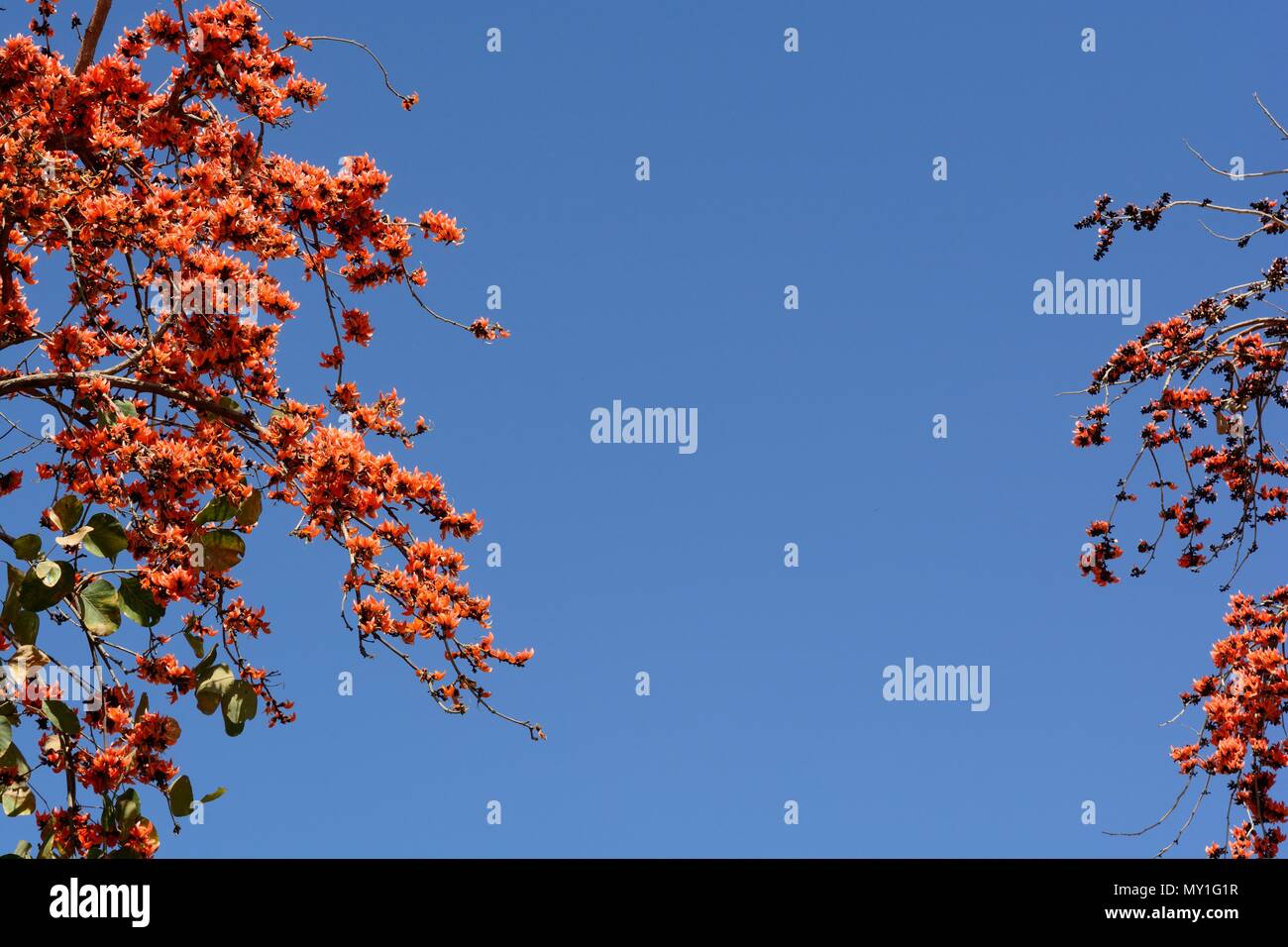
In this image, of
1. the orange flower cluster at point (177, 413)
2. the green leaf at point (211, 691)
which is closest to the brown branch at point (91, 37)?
the orange flower cluster at point (177, 413)

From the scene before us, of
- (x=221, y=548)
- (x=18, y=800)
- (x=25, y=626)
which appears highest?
(x=221, y=548)

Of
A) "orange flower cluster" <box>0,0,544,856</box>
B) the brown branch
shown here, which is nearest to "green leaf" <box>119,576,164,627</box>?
"orange flower cluster" <box>0,0,544,856</box>

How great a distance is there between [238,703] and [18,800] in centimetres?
129

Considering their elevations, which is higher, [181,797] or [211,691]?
[211,691]

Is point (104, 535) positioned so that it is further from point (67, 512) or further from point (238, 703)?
point (238, 703)

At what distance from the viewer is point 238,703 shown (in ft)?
22.5

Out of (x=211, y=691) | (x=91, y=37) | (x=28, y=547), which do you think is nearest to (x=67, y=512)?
(x=28, y=547)

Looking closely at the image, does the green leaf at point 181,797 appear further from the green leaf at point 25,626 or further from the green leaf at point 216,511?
the green leaf at point 216,511

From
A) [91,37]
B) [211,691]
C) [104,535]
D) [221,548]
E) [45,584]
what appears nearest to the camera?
[45,584]

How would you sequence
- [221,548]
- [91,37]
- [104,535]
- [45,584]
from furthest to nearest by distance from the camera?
[91,37], [221,548], [104,535], [45,584]

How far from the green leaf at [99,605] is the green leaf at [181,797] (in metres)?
0.91

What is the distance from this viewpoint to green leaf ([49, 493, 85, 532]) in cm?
657

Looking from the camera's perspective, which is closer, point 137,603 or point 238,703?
point 137,603
